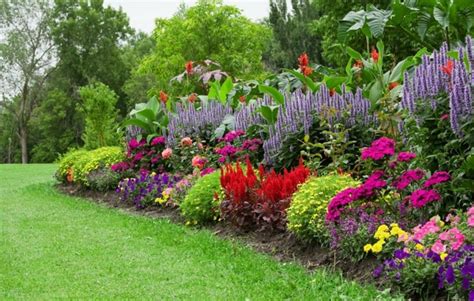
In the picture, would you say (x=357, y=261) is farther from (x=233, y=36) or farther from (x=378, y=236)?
(x=233, y=36)

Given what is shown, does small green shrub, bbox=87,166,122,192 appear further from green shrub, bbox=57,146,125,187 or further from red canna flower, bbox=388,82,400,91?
red canna flower, bbox=388,82,400,91

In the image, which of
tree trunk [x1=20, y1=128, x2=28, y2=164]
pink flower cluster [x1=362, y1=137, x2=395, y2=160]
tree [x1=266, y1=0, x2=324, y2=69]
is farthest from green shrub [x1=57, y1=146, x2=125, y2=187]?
tree trunk [x1=20, y1=128, x2=28, y2=164]

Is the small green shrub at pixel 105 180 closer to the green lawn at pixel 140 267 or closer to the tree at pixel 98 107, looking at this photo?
the green lawn at pixel 140 267

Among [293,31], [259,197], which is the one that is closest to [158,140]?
[259,197]

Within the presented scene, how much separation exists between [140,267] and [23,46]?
110ft

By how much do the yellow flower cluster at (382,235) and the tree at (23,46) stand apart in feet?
114

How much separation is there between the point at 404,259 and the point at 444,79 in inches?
57.7

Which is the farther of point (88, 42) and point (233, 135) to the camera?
point (88, 42)

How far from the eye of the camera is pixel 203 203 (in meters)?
6.34

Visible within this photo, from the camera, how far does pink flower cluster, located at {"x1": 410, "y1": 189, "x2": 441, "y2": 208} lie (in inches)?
148

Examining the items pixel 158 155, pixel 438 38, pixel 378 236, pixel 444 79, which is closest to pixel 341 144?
pixel 444 79

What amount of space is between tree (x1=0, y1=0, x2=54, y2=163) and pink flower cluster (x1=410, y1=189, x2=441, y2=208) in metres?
34.7

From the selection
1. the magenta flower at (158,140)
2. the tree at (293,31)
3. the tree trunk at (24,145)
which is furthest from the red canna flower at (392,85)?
the tree trunk at (24,145)

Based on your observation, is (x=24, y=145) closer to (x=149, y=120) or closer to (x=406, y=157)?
(x=149, y=120)
